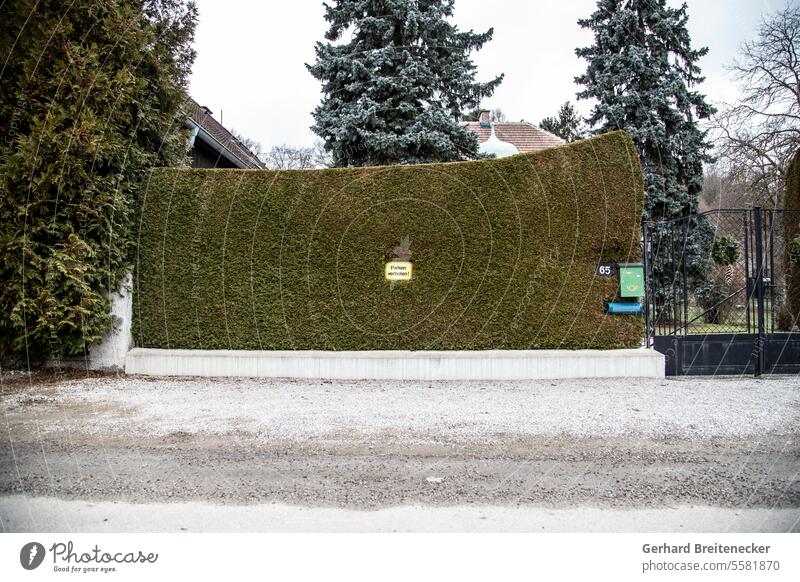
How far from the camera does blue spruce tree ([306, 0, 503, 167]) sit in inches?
487

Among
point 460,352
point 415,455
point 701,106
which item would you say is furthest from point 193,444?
point 701,106

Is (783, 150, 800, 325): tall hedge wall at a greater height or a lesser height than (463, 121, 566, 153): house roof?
lesser

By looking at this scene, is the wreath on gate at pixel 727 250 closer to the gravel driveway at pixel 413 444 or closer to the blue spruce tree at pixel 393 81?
the gravel driveway at pixel 413 444

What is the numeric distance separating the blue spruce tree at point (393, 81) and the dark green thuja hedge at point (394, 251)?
456cm

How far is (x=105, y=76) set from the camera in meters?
7.23

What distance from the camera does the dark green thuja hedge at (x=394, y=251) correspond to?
7.93 m

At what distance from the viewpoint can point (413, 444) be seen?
4609mm

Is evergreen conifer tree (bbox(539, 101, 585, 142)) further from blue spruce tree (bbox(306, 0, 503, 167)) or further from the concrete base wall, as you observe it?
the concrete base wall

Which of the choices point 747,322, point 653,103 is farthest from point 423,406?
point 653,103

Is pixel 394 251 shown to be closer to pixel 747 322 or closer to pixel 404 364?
pixel 404 364

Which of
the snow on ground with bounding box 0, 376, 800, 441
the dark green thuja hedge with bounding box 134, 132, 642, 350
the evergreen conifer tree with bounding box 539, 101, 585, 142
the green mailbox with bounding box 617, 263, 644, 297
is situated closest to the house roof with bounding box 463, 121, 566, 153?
the evergreen conifer tree with bounding box 539, 101, 585, 142

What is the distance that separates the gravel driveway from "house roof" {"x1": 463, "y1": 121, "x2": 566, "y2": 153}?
49.7 ft

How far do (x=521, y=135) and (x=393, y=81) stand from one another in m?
11.0

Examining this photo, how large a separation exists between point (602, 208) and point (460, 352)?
119 inches
